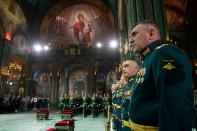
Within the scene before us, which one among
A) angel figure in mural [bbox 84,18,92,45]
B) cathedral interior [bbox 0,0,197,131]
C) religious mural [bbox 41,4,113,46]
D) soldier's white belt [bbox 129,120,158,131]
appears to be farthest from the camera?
angel figure in mural [bbox 84,18,92,45]

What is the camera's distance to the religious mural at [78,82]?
100.0 feet

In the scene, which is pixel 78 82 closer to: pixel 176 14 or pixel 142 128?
pixel 176 14

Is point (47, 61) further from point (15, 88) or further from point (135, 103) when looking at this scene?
point (135, 103)

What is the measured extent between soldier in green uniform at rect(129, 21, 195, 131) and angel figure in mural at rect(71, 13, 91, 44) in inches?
1086

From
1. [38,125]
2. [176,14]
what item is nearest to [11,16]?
[38,125]

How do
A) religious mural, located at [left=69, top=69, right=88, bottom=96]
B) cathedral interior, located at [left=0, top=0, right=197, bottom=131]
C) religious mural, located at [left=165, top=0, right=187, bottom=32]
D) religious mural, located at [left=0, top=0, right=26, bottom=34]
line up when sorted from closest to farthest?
1. religious mural, located at [left=165, top=0, right=187, bottom=32]
2. cathedral interior, located at [left=0, top=0, right=197, bottom=131]
3. religious mural, located at [left=0, top=0, right=26, bottom=34]
4. religious mural, located at [left=69, top=69, right=88, bottom=96]

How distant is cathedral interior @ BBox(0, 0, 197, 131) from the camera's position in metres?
18.9

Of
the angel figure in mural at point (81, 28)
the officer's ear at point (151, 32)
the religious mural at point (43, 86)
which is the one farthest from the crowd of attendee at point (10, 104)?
the officer's ear at point (151, 32)

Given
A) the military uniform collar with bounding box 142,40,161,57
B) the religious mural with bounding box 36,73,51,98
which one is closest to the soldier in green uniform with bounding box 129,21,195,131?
the military uniform collar with bounding box 142,40,161,57

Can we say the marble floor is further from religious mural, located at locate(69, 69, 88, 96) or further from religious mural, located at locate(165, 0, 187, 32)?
religious mural, located at locate(69, 69, 88, 96)

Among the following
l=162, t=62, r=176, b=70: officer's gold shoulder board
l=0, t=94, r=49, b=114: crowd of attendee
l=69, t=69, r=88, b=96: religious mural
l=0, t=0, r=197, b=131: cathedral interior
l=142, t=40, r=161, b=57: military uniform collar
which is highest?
l=0, t=0, r=197, b=131: cathedral interior

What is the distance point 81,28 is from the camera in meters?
29.0

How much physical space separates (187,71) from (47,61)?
1007 inches

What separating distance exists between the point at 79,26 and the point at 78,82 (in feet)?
30.6
